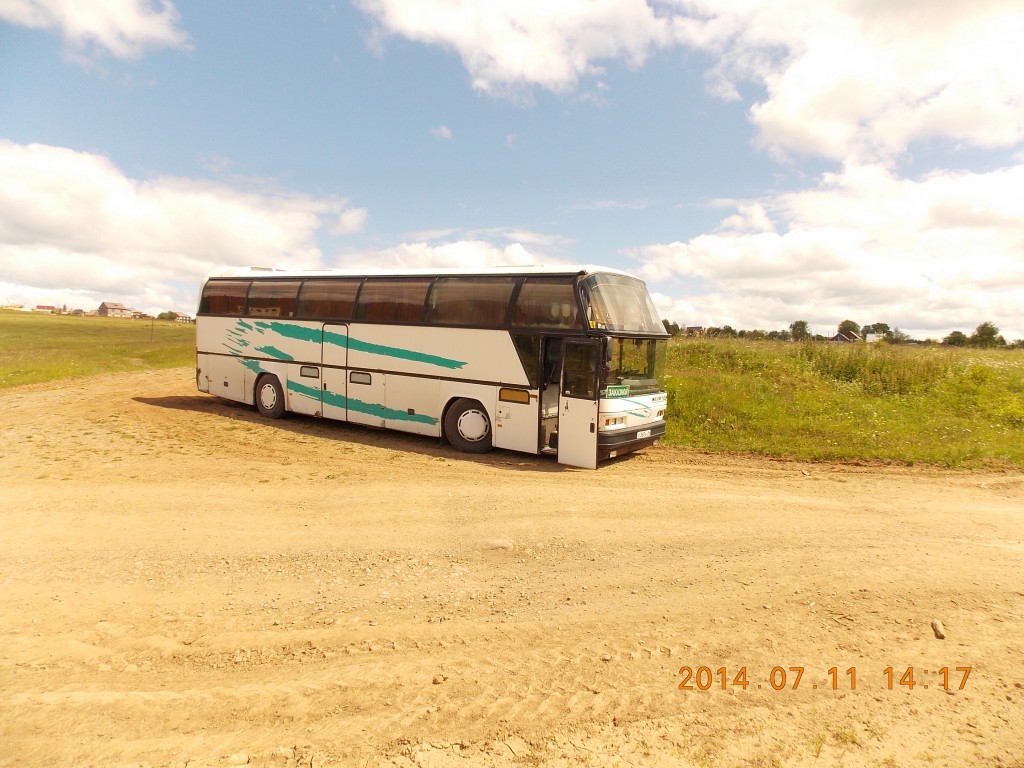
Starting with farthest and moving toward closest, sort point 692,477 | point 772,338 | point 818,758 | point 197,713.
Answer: point 772,338
point 692,477
point 197,713
point 818,758

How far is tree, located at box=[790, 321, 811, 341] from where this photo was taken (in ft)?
74.6

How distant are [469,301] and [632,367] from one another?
133 inches

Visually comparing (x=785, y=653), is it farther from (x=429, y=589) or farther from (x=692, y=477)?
(x=692, y=477)

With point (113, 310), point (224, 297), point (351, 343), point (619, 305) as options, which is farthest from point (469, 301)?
point (113, 310)

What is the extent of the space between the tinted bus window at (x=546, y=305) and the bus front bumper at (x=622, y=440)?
1985 millimetres

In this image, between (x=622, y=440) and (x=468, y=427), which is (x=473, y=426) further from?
(x=622, y=440)

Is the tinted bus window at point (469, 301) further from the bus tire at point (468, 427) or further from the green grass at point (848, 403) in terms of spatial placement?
the green grass at point (848, 403)

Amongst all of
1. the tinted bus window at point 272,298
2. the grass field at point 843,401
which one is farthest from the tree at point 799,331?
the tinted bus window at point 272,298

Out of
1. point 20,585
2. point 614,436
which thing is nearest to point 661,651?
point 20,585

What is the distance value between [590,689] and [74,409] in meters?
16.6

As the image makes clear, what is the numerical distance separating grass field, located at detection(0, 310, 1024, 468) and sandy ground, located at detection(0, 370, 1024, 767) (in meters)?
3.04

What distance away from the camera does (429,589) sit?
209 inches

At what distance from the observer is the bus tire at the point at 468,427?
38.7ft
